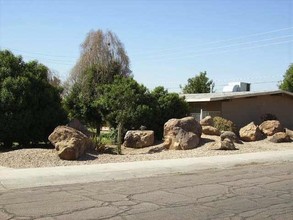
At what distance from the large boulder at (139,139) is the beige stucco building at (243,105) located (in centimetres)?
748

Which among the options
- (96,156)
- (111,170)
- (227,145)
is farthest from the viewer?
(227,145)

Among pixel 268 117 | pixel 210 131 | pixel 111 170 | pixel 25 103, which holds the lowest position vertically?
pixel 111 170

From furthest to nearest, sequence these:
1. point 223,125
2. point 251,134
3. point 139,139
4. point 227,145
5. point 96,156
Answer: point 223,125, point 251,134, point 139,139, point 227,145, point 96,156

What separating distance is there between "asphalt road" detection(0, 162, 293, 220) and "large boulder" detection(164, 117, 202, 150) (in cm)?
749

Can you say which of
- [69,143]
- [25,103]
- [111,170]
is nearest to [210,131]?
[25,103]

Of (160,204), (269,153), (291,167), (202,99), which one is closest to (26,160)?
(160,204)

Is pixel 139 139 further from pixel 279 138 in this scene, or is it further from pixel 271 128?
pixel 271 128

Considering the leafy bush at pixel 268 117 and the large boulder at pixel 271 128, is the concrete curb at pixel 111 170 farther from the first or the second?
the leafy bush at pixel 268 117

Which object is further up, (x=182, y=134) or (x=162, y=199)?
(x=182, y=134)

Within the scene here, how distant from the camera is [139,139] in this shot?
22.4 metres

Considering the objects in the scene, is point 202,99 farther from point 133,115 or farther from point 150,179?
point 150,179

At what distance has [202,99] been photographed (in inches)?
1166

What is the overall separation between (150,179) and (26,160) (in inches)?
195

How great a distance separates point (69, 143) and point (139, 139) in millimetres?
6998
